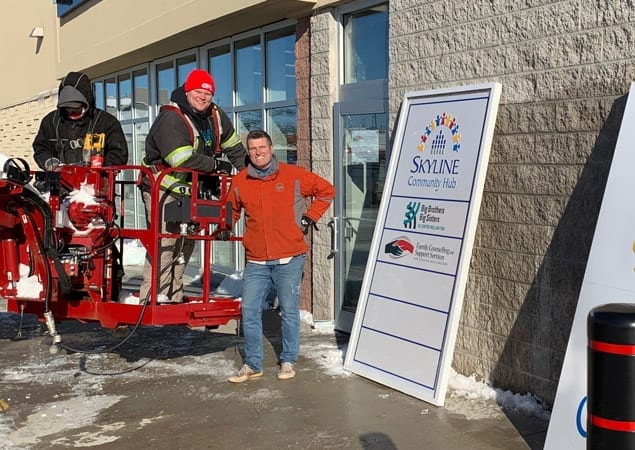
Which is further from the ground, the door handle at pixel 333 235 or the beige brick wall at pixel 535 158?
the beige brick wall at pixel 535 158

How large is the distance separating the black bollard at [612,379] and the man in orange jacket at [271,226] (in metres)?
3.38

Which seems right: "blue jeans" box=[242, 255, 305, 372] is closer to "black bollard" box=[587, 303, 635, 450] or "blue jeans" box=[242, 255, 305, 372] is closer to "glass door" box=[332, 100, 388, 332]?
"glass door" box=[332, 100, 388, 332]

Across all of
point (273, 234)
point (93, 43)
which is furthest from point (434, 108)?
point (93, 43)

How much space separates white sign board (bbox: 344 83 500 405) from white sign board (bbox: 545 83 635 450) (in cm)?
106

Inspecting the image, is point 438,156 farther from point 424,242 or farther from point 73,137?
point 73,137

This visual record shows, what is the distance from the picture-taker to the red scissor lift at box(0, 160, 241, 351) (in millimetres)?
5301

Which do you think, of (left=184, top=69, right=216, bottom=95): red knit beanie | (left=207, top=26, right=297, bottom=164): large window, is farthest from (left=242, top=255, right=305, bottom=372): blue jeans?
(left=207, top=26, right=297, bottom=164): large window

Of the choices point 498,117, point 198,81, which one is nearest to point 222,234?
point 198,81

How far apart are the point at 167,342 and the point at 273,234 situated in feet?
7.29

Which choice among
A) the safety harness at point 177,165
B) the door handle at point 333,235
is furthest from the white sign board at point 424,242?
the safety harness at point 177,165

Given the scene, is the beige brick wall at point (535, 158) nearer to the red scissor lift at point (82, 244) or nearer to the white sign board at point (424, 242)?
the white sign board at point (424, 242)

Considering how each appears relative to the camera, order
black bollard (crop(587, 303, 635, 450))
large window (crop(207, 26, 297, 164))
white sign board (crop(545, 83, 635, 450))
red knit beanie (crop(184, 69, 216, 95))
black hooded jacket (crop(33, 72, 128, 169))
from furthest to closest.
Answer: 1. large window (crop(207, 26, 297, 164))
2. black hooded jacket (crop(33, 72, 128, 169))
3. red knit beanie (crop(184, 69, 216, 95))
4. white sign board (crop(545, 83, 635, 450))
5. black bollard (crop(587, 303, 635, 450))

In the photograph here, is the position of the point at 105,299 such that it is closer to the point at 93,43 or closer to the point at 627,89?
the point at 627,89

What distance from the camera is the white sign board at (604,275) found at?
395 cm
